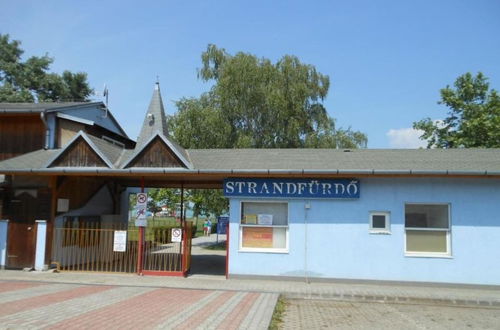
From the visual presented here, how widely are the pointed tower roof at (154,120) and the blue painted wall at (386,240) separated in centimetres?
580

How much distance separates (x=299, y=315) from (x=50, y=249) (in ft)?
28.5

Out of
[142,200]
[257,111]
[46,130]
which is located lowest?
[142,200]

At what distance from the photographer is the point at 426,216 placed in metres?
12.2

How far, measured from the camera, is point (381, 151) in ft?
49.7

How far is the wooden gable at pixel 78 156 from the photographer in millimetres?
13266

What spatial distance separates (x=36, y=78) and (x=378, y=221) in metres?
40.9

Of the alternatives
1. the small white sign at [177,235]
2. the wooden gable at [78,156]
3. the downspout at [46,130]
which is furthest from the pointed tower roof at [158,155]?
the downspout at [46,130]

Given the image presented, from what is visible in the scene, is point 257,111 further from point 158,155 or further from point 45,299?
point 45,299

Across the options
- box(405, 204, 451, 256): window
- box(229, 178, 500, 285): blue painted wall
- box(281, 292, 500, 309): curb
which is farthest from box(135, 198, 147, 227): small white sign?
box(405, 204, 451, 256): window

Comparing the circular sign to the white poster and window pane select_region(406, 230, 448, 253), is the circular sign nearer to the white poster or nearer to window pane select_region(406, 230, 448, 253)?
the white poster

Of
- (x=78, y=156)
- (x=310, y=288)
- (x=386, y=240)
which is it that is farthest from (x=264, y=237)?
(x=78, y=156)

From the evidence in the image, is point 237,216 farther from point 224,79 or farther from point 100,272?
point 224,79

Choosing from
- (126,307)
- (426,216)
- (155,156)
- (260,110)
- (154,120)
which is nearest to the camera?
(126,307)

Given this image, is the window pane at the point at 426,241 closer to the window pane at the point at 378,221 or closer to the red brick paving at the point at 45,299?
the window pane at the point at 378,221
